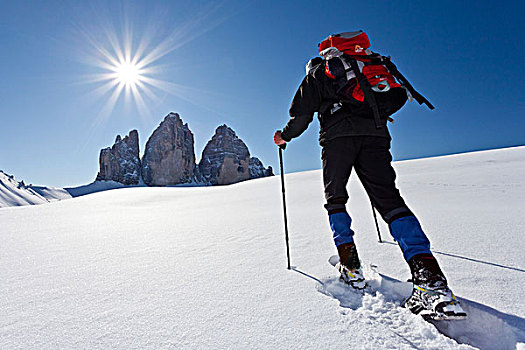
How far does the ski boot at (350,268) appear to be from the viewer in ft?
5.08

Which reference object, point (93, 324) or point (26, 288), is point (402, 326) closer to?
point (93, 324)

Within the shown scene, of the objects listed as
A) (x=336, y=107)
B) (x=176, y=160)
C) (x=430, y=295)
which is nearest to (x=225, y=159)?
(x=176, y=160)

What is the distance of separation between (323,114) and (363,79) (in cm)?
39

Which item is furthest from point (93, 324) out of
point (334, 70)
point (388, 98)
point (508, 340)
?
point (388, 98)

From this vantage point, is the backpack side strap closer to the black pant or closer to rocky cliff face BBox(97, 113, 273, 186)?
the black pant

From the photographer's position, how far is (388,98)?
1779mm

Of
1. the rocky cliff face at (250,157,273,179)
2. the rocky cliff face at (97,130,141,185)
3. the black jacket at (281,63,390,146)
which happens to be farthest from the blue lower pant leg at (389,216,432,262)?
the rocky cliff face at (97,130,141,185)

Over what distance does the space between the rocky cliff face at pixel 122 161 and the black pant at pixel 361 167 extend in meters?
89.3

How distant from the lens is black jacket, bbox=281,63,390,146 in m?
1.76

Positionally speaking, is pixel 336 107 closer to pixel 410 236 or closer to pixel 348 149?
pixel 348 149

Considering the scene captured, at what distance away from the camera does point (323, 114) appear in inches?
77.0

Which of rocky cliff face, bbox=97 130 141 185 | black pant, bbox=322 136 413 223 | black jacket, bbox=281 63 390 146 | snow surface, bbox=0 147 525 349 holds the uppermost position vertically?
rocky cliff face, bbox=97 130 141 185

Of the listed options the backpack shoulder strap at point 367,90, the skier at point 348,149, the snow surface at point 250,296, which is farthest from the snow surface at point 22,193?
the backpack shoulder strap at point 367,90

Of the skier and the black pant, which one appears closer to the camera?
the skier
